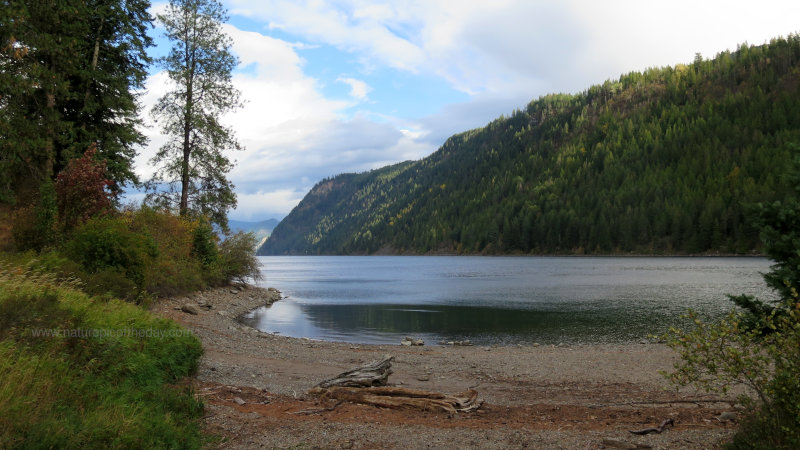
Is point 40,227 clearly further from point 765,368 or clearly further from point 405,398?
point 765,368

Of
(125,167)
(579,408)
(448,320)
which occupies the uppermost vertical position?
(125,167)

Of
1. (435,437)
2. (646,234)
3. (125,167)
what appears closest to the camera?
(435,437)

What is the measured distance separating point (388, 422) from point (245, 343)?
43.4ft

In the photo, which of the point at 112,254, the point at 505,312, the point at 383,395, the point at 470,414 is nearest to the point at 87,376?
the point at 383,395

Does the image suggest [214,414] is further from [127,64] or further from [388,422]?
[127,64]

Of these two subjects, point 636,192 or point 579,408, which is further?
point 636,192

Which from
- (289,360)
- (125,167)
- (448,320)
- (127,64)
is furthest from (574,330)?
A: (127,64)

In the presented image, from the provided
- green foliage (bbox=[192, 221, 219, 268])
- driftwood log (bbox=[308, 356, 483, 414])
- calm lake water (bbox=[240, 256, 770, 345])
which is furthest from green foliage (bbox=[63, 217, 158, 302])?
green foliage (bbox=[192, 221, 219, 268])

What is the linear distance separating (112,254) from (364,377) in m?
14.4

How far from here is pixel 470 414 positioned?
30.5 feet

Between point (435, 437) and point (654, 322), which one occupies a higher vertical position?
point (435, 437)

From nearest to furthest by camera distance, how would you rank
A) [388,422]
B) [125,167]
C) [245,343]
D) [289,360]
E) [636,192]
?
[388,422], [289,360], [245,343], [125,167], [636,192]

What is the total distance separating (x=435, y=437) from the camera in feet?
25.2

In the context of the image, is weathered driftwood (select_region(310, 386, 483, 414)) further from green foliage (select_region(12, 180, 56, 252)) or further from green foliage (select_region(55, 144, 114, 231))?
green foliage (select_region(55, 144, 114, 231))
